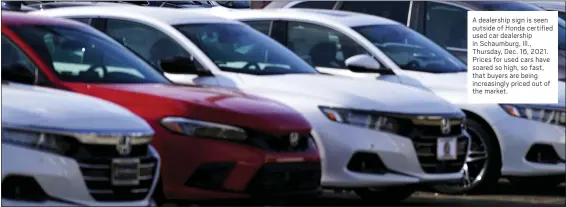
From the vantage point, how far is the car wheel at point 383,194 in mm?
11078

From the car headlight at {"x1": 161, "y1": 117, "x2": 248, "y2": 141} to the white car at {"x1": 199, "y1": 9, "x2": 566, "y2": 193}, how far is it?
11.2 feet

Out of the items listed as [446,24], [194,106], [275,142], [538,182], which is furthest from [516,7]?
[194,106]

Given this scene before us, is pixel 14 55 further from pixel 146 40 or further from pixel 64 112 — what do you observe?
pixel 146 40

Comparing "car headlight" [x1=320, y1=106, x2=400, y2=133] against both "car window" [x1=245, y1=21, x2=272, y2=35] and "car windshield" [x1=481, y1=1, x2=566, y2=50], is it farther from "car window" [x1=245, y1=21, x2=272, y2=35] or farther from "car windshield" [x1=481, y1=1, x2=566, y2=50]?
"car windshield" [x1=481, y1=1, x2=566, y2=50]

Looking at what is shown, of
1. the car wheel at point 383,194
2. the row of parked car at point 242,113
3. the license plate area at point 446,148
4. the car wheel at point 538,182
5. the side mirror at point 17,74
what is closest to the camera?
the row of parked car at point 242,113

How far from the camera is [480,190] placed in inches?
477

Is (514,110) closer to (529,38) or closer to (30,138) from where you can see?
(529,38)

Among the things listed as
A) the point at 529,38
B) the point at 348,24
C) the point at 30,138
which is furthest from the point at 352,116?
the point at 30,138

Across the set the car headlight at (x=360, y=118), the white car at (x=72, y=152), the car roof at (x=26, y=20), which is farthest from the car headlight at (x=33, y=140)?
the car headlight at (x=360, y=118)

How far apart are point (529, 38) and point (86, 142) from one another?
14.4 feet

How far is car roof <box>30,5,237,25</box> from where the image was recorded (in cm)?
1091

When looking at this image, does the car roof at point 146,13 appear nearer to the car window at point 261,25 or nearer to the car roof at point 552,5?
the car window at point 261,25

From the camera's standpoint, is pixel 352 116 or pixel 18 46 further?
pixel 352 116

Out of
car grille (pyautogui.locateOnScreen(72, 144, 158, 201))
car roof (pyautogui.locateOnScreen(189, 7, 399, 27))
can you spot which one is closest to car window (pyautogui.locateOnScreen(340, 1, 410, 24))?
car roof (pyautogui.locateOnScreen(189, 7, 399, 27))
